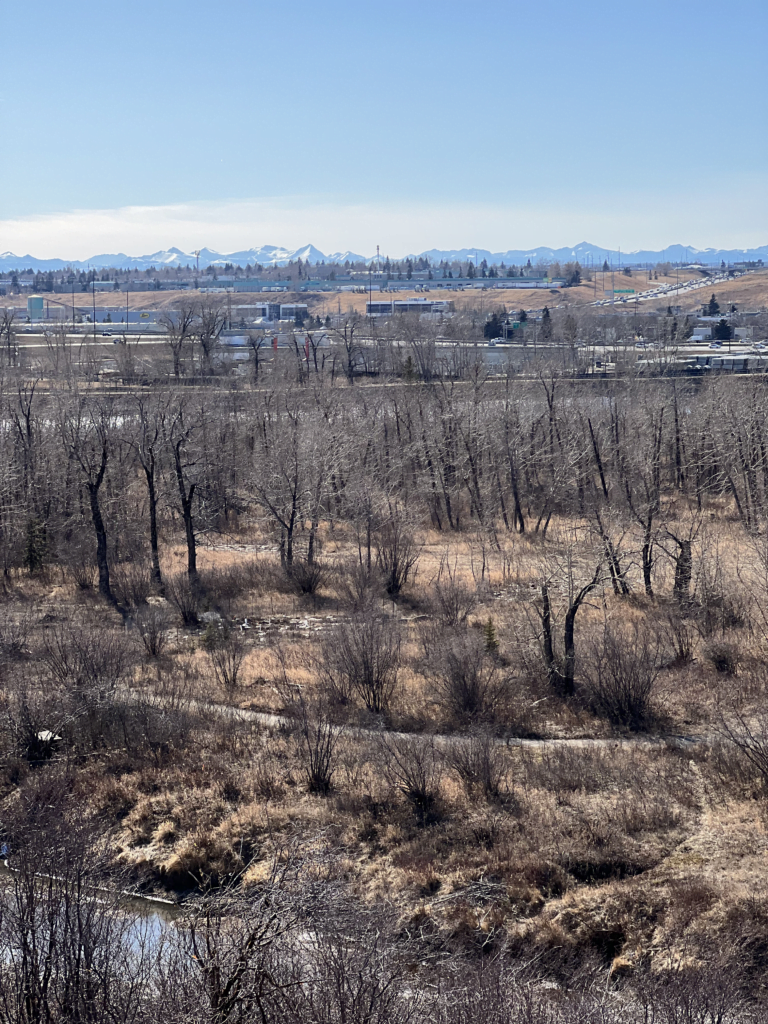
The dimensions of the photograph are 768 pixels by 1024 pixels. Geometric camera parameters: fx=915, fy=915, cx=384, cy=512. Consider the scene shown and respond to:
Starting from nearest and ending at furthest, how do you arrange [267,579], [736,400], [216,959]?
[216,959]
[267,579]
[736,400]

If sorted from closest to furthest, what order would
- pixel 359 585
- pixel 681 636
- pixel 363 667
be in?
pixel 363 667 → pixel 681 636 → pixel 359 585

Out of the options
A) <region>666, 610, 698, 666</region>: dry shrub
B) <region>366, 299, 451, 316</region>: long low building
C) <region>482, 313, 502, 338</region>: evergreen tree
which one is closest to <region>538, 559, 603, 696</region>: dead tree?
<region>666, 610, 698, 666</region>: dry shrub

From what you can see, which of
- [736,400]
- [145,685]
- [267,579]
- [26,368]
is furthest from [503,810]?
[26,368]

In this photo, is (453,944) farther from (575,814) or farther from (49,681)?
(49,681)

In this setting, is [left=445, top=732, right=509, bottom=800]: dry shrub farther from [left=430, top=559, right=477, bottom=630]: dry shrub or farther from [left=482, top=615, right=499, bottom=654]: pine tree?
[left=430, top=559, right=477, bottom=630]: dry shrub

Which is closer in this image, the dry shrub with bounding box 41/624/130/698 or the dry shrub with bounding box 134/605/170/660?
the dry shrub with bounding box 41/624/130/698

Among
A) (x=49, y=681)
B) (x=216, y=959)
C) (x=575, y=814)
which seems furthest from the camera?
(x=49, y=681)

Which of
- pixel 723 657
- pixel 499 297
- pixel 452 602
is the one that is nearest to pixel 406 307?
pixel 499 297

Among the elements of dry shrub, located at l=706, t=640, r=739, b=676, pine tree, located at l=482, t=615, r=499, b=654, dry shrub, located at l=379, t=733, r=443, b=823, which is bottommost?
dry shrub, located at l=379, t=733, r=443, b=823

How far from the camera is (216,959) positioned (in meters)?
8.05

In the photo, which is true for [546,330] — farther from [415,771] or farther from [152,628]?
[415,771]

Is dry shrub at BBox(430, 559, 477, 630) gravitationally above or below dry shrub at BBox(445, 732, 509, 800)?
above

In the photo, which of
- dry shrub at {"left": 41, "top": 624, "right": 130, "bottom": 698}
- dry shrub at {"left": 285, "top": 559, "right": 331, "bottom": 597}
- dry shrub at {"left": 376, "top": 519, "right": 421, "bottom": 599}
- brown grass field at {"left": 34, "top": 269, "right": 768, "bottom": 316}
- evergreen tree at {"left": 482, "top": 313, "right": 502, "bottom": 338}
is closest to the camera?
dry shrub at {"left": 41, "top": 624, "right": 130, "bottom": 698}

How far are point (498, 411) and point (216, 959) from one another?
3687 centimetres
